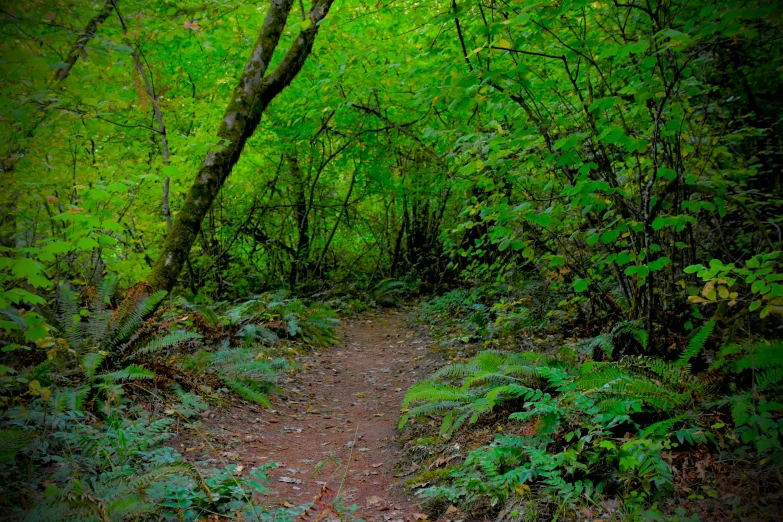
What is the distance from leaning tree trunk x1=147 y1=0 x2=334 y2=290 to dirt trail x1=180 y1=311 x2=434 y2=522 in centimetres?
213

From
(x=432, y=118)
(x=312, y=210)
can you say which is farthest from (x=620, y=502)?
(x=312, y=210)

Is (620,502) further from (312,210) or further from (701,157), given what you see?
(312,210)

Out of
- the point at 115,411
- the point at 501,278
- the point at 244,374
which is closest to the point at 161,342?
the point at 115,411

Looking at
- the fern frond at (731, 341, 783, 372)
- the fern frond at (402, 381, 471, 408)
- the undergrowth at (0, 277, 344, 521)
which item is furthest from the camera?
the fern frond at (402, 381, 471, 408)

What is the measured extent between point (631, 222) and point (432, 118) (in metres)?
6.92

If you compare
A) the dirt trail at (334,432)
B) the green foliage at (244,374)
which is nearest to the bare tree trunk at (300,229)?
the dirt trail at (334,432)

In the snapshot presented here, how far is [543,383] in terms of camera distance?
15.1ft

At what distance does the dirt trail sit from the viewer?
4133 mm

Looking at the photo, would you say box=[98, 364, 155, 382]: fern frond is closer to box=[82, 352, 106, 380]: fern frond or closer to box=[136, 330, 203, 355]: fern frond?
box=[82, 352, 106, 380]: fern frond

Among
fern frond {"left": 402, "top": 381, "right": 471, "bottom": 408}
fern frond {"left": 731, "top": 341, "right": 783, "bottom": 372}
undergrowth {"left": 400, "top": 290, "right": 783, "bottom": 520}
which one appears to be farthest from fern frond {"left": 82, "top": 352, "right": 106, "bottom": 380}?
fern frond {"left": 731, "top": 341, "right": 783, "bottom": 372}

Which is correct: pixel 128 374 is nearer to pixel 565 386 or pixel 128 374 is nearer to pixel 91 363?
pixel 91 363

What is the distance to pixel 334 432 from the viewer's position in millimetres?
5672

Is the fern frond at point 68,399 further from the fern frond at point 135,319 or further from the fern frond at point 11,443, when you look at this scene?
the fern frond at point 135,319

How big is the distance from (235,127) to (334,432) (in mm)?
4279
